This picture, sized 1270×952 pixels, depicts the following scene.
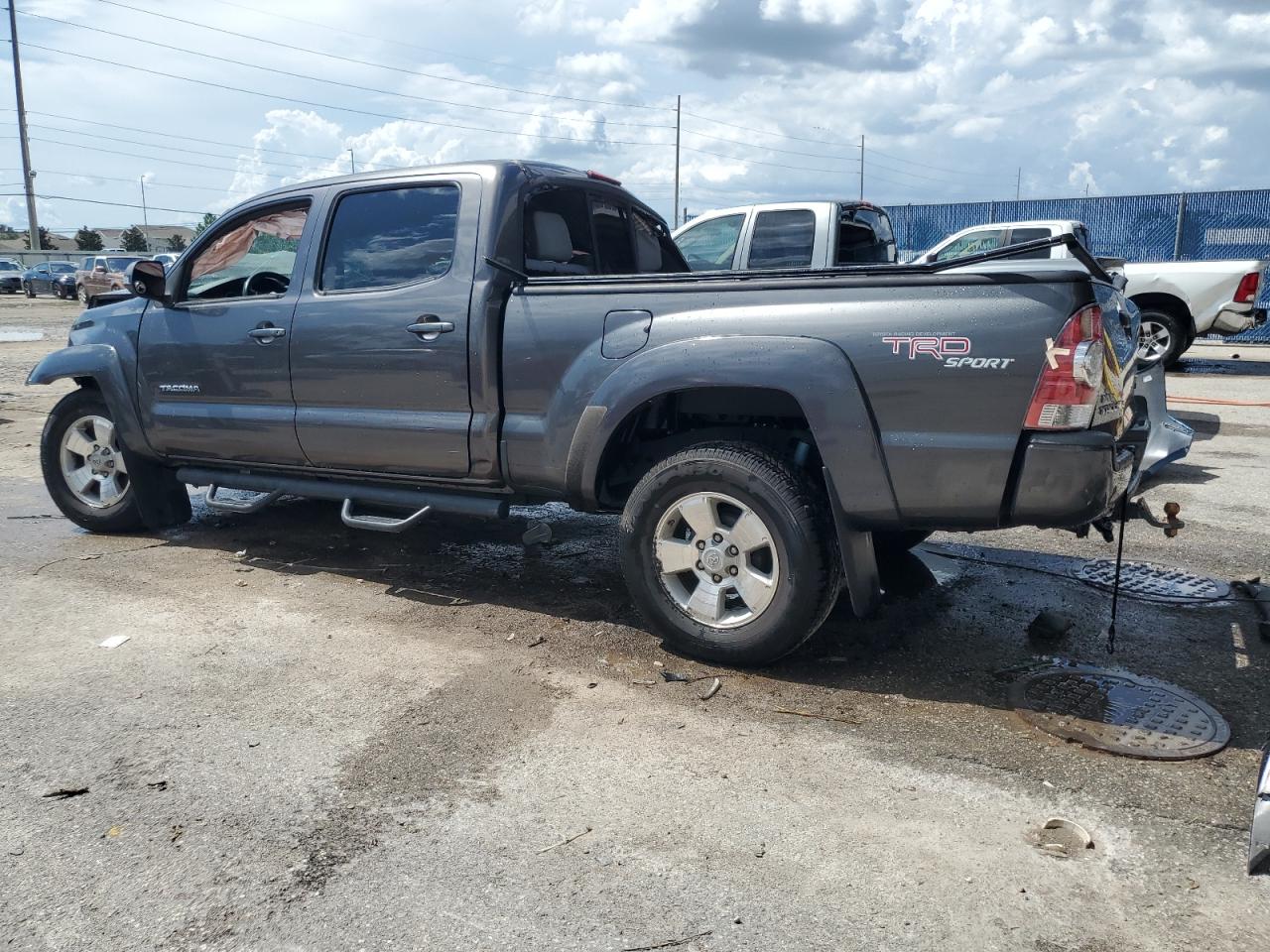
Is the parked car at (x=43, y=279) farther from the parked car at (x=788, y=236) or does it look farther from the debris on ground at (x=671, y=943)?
the debris on ground at (x=671, y=943)

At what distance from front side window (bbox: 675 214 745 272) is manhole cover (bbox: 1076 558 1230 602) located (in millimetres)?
5483

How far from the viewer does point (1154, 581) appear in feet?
17.0

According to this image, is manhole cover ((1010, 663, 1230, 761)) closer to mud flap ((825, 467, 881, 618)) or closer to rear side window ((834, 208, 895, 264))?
mud flap ((825, 467, 881, 618))

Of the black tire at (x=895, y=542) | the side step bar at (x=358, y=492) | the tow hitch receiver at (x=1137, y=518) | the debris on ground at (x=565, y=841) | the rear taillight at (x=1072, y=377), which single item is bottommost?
the debris on ground at (x=565, y=841)

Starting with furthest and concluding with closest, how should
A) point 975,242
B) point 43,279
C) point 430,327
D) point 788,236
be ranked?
point 43,279, point 975,242, point 788,236, point 430,327

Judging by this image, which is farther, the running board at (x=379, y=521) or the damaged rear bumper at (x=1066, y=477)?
the running board at (x=379, y=521)

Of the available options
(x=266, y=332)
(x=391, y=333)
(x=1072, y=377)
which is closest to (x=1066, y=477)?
(x=1072, y=377)

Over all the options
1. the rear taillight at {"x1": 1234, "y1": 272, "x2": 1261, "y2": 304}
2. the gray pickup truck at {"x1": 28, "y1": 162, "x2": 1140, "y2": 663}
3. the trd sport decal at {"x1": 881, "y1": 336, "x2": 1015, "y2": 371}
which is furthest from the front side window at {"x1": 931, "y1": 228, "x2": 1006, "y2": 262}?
the trd sport decal at {"x1": 881, "y1": 336, "x2": 1015, "y2": 371}

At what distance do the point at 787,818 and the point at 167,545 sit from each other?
4503 millimetres

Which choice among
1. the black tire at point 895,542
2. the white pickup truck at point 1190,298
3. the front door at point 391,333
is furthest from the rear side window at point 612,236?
the white pickup truck at point 1190,298

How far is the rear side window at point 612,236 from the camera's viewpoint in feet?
18.2

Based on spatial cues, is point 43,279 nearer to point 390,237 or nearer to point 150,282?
point 150,282

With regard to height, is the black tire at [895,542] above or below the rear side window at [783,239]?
below

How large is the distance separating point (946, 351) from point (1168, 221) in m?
18.9
